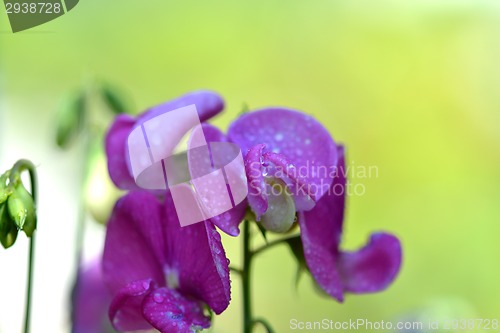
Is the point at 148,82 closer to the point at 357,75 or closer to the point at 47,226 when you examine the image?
the point at 357,75

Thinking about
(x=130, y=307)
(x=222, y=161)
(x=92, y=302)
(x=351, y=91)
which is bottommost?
(x=351, y=91)

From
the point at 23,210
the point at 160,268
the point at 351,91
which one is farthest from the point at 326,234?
the point at 351,91

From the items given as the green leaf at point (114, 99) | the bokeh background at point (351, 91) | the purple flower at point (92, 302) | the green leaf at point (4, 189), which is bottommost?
the bokeh background at point (351, 91)

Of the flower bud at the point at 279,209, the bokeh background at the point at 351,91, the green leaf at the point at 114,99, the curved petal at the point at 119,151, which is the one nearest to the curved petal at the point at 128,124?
the curved petal at the point at 119,151

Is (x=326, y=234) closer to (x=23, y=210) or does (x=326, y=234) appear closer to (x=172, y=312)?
(x=172, y=312)

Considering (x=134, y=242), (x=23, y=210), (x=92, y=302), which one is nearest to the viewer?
(x=23, y=210)

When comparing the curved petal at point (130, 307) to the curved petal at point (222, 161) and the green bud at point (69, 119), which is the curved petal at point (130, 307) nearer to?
the curved petal at point (222, 161)

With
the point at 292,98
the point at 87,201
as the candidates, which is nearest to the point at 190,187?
the point at 87,201
